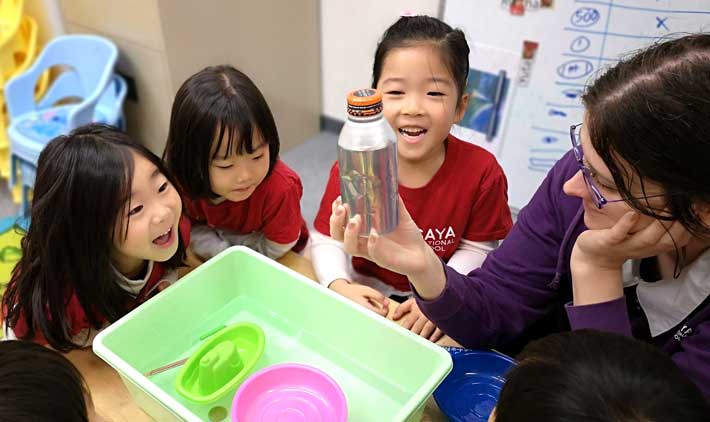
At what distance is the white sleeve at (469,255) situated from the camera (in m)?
1.16

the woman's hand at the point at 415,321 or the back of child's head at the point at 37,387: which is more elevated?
the back of child's head at the point at 37,387

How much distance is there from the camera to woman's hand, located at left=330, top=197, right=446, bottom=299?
811 millimetres

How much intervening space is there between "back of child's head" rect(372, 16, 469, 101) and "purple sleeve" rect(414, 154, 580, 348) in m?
0.29

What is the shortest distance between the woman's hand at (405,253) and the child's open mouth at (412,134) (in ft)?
1.02

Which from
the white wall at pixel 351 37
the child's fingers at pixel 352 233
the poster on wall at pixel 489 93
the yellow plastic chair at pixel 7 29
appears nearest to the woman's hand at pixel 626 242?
the child's fingers at pixel 352 233

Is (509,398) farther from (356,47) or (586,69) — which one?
(356,47)

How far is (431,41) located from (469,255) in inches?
17.2

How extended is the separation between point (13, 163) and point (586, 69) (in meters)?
2.14

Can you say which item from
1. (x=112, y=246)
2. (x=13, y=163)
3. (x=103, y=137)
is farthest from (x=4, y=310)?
(x=13, y=163)

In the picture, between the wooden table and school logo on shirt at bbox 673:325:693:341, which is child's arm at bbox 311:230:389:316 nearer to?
the wooden table

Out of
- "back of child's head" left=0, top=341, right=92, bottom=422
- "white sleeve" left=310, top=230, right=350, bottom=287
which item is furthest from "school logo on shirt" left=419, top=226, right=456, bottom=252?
"back of child's head" left=0, top=341, right=92, bottom=422

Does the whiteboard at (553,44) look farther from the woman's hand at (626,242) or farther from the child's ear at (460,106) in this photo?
the woman's hand at (626,242)

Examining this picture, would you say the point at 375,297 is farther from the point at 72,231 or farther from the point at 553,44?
the point at 553,44

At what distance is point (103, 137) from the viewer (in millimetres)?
915
